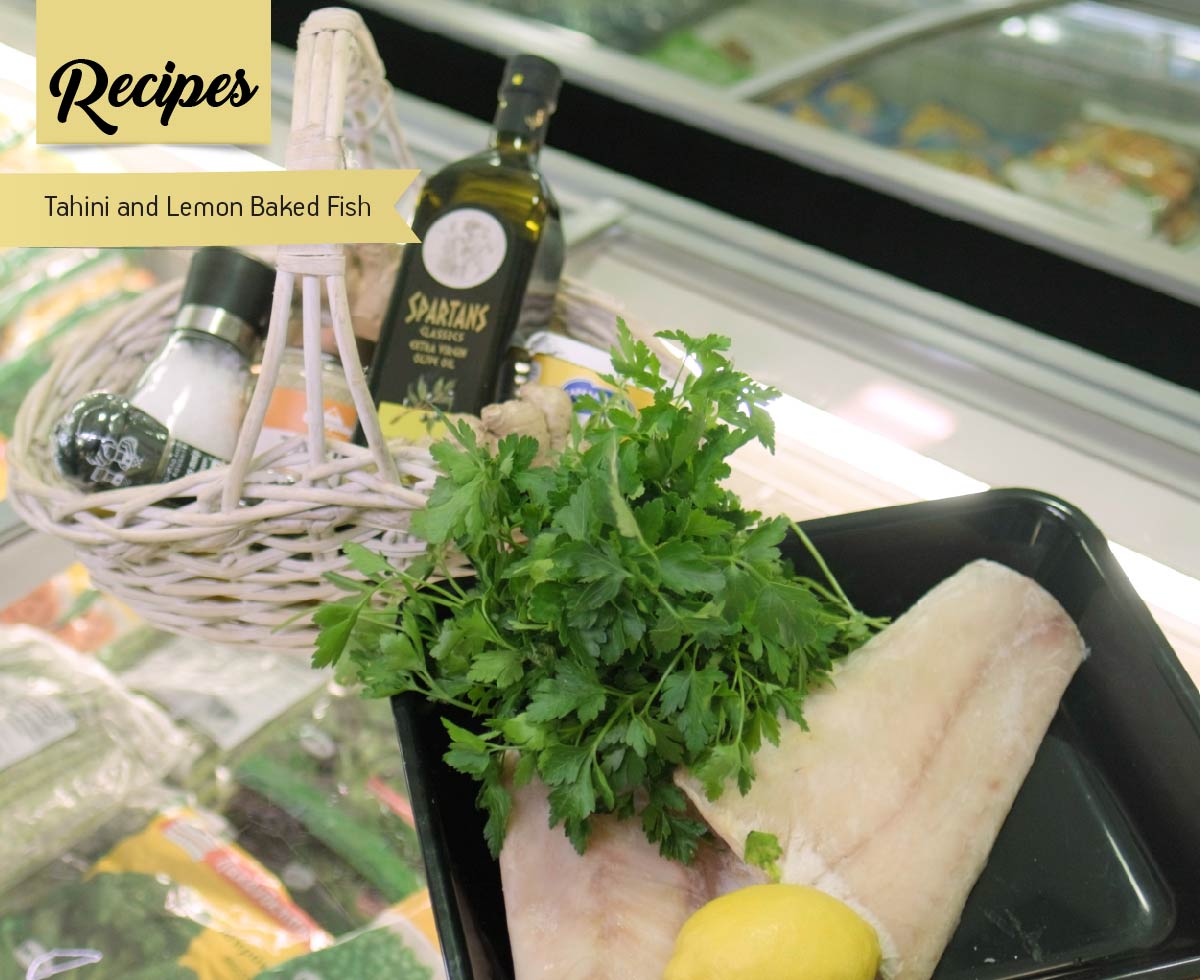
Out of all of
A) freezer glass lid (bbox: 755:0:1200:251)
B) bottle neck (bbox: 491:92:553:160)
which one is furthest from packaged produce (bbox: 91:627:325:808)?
freezer glass lid (bbox: 755:0:1200:251)

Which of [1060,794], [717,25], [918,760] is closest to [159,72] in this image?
[918,760]

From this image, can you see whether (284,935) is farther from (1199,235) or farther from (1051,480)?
(1199,235)

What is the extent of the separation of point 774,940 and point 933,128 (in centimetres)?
165

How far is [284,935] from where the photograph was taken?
3.12 ft

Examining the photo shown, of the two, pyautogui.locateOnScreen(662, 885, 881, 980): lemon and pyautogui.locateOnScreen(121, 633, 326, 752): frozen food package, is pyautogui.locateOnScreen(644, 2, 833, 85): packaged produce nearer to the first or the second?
pyautogui.locateOnScreen(121, 633, 326, 752): frozen food package

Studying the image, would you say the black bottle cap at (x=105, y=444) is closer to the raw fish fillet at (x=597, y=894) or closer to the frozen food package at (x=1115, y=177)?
the raw fish fillet at (x=597, y=894)

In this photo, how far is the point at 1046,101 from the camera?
2039 mm

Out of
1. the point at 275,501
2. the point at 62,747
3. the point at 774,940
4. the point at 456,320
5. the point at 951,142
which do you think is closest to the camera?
the point at 774,940

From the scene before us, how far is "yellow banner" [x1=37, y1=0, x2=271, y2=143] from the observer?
830 millimetres

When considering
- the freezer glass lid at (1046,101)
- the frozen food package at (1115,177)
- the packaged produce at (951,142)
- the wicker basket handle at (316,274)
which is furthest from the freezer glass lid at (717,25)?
the wicker basket handle at (316,274)

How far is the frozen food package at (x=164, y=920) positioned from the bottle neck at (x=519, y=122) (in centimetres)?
78

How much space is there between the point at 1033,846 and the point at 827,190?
0.97 meters

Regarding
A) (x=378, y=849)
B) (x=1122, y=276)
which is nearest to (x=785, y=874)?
(x=378, y=849)

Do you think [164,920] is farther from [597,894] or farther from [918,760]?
[918,760]
